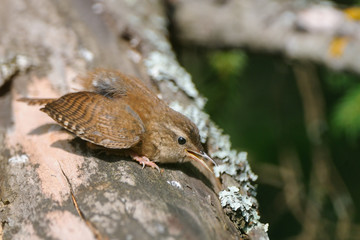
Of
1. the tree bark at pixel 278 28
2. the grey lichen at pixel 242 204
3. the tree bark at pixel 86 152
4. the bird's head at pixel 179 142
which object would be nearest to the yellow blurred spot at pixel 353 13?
the tree bark at pixel 278 28

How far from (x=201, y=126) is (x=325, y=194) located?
2.51 m

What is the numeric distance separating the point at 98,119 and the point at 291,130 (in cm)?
355

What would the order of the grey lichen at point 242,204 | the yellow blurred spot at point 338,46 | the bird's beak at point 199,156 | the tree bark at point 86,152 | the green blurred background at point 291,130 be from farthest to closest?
the green blurred background at point 291,130, the yellow blurred spot at point 338,46, the bird's beak at point 199,156, the grey lichen at point 242,204, the tree bark at point 86,152

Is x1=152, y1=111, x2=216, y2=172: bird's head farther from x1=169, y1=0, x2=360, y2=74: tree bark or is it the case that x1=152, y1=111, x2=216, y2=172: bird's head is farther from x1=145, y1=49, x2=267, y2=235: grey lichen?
x1=169, y1=0, x2=360, y2=74: tree bark

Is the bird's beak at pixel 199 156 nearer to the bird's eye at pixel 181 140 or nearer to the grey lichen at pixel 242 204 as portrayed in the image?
the bird's eye at pixel 181 140

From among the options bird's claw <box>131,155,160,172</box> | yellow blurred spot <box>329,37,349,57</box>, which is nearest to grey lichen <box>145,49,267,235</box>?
bird's claw <box>131,155,160,172</box>

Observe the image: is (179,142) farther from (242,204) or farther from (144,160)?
(242,204)

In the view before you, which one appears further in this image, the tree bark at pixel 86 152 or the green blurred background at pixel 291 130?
the green blurred background at pixel 291 130

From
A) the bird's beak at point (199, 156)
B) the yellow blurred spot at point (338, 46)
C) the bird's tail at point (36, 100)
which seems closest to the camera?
the bird's beak at point (199, 156)

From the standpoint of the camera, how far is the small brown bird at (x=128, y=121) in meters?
2.51

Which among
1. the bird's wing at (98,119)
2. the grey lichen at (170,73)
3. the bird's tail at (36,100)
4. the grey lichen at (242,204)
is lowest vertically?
the bird's tail at (36,100)

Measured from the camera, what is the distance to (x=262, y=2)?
424cm

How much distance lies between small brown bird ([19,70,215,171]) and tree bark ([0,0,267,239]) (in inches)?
4.3

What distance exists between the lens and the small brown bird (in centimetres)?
251
